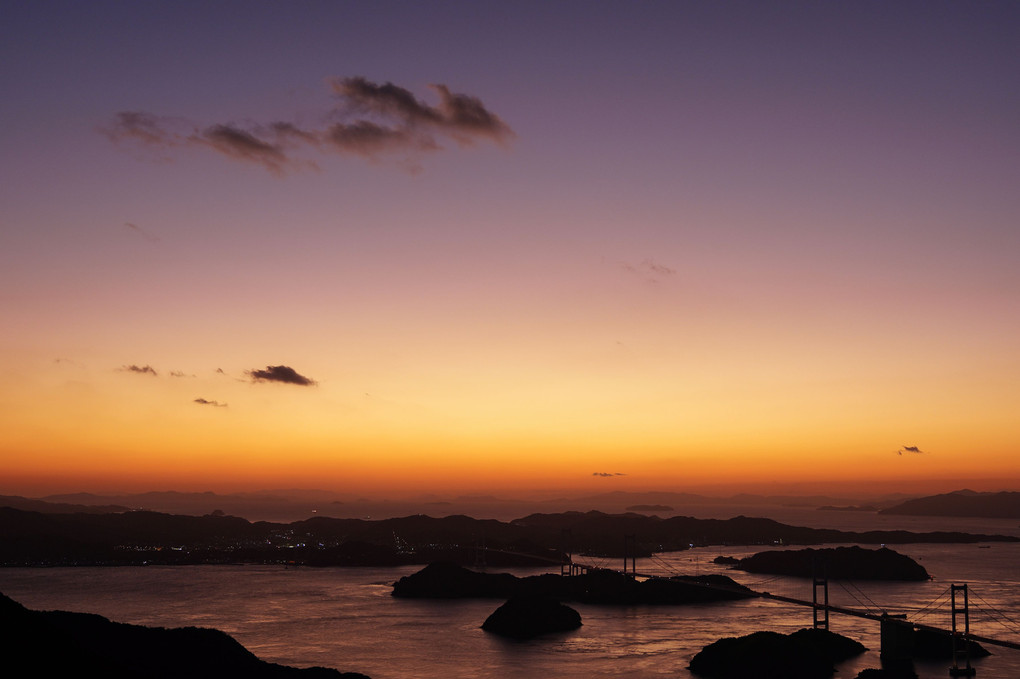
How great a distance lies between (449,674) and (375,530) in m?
119

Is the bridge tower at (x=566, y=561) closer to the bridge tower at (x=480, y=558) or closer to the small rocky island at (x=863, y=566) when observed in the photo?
the bridge tower at (x=480, y=558)

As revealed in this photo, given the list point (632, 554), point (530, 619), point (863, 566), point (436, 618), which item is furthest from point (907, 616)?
point (632, 554)

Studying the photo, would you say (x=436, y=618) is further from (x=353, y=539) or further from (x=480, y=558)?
(x=353, y=539)

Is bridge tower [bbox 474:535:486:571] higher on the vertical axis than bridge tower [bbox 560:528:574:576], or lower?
lower

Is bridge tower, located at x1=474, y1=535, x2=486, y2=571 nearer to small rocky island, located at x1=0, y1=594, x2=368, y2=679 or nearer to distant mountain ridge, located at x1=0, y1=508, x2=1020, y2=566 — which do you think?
distant mountain ridge, located at x1=0, y1=508, x2=1020, y2=566

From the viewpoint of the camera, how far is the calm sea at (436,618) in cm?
4450

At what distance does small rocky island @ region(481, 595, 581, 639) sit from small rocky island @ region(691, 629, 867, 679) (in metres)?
13.2

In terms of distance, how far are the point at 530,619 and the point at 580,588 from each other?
70.7 feet

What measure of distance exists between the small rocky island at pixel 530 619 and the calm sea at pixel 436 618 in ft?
3.63

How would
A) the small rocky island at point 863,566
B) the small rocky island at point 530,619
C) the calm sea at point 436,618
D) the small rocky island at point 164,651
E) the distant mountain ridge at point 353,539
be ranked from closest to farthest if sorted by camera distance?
the small rocky island at point 164,651
the calm sea at point 436,618
the small rocky island at point 530,619
the small rocky island at point 863,566
the distant mountain ridge at point 353,539

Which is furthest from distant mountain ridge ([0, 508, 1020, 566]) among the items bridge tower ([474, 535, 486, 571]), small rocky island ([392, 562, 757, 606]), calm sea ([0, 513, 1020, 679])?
small rocky island ([392, 562, 757, 606])

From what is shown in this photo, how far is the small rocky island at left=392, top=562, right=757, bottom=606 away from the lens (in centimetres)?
7194

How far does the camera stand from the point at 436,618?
62250 mm

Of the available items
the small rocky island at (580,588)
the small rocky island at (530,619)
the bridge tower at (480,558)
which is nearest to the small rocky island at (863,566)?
the small rocky island at (580,588)
